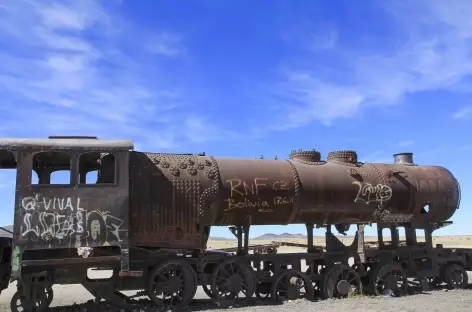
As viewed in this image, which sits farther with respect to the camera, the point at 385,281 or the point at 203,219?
the point at 385,281

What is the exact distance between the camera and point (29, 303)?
10031 mm

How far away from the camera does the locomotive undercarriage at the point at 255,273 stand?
10320 mm

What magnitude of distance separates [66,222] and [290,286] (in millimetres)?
5961

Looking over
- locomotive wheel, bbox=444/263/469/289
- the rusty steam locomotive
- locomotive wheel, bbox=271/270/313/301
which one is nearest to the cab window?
the rusty steam locomotive

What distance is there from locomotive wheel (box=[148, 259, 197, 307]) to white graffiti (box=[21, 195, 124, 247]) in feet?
4.67

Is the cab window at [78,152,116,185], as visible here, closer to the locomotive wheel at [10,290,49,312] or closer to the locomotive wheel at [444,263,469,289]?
the locomotive wheel at [10,290,49,312]

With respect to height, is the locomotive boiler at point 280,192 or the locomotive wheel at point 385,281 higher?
the locomotive boiler at point 280,192

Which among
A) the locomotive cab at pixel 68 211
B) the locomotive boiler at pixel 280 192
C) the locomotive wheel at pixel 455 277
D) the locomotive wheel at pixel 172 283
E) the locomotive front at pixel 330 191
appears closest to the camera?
the locomotive cab at pixel 68 211

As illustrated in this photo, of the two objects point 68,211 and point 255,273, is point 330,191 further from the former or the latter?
point 68,211

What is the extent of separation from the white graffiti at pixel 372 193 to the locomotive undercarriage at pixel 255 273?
3.14 feet

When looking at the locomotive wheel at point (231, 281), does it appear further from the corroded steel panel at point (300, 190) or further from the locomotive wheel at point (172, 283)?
the corroded steel panel at point (300, 190)

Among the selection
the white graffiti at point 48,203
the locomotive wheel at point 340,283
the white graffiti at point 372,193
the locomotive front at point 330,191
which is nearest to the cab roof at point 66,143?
the white graffiti at point 48,203

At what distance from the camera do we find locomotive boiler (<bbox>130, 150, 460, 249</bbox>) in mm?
11305

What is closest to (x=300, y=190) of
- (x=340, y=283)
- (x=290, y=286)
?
(x=290, y=286)
